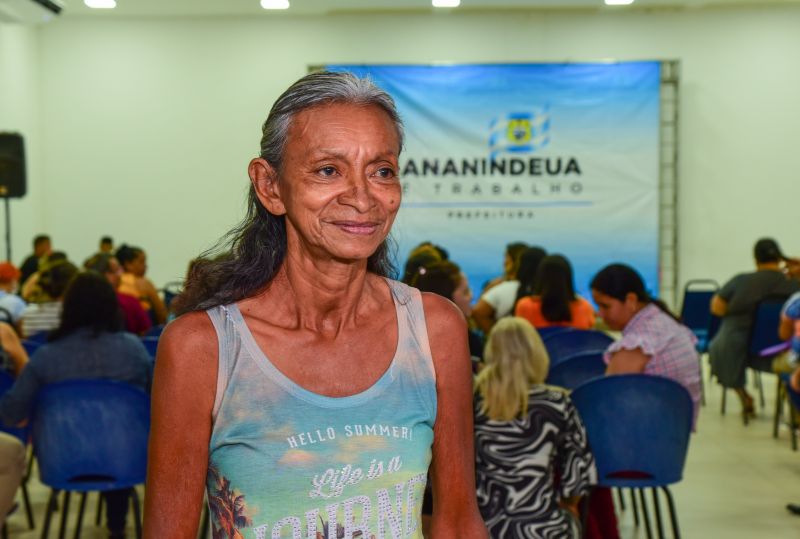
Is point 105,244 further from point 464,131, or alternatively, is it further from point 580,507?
point 580,507

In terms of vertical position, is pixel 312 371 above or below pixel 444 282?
above

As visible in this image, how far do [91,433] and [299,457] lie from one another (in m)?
3.52

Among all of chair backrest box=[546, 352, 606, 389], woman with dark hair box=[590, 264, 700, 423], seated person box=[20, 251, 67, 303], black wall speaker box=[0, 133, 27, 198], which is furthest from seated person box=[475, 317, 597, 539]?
black wall speaker box=[0, 133, 27, 198]

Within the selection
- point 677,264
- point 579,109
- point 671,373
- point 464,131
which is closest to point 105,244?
point 464,131

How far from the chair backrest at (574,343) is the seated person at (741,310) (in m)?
2.78

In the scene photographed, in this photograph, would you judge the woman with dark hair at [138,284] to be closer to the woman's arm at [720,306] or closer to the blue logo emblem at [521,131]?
the woman's arm at [720,306]

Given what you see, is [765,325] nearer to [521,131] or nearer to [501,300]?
[501,300]

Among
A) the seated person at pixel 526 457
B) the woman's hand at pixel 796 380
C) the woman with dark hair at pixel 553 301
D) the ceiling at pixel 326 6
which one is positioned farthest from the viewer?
the ceiling at pixel 326 6

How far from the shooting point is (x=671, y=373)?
5.30m

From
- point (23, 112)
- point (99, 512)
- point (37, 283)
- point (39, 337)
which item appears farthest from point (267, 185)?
point (23, 112)

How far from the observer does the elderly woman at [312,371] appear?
1445mm

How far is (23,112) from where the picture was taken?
1426 centimetres

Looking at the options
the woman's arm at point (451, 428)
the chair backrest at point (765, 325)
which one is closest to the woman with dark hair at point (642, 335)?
the chair backrest at point (765, 325)

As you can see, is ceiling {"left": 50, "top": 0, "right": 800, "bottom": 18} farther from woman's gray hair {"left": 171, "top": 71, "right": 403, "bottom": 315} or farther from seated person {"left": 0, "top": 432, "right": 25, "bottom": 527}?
woman's gray hair {"left": 171, "top": 71, "right": 403, "bottom": 315}
